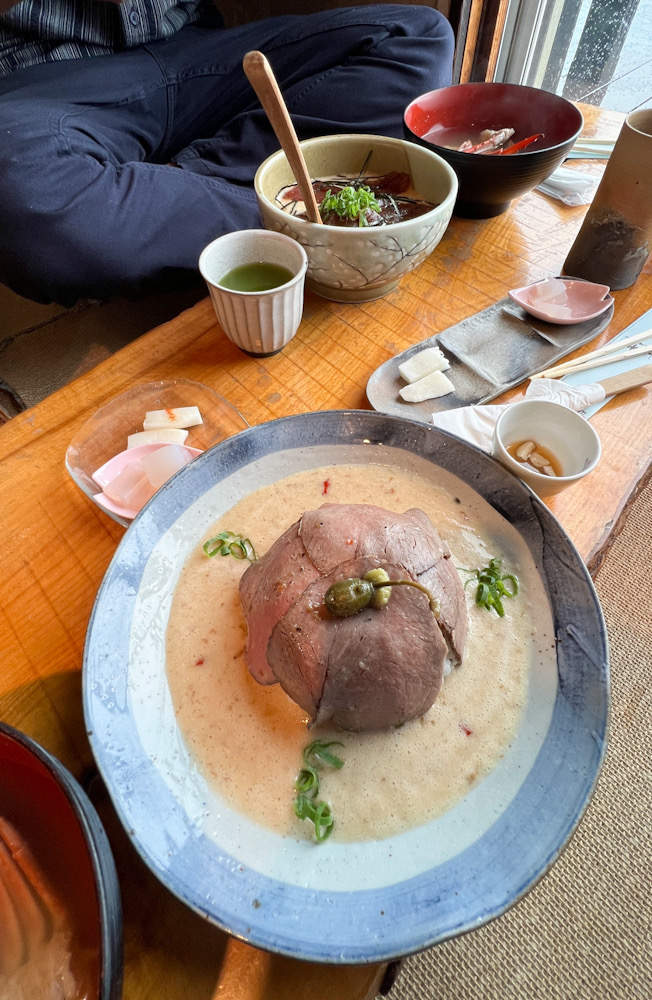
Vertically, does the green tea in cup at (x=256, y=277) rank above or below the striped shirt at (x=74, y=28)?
below

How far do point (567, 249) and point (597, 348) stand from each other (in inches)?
22.1

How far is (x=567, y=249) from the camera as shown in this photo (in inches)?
75.0

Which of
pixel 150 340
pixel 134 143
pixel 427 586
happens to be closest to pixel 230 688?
pixel 427 586

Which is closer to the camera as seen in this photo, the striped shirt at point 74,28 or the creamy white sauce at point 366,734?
the creamy white sauce at point 366,734

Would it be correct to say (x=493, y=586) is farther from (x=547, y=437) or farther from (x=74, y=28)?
(x=74, y=28)

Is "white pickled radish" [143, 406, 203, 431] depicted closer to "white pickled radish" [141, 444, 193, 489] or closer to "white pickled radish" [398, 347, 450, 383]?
"white pickled radish" [141, 444, 193, 489]

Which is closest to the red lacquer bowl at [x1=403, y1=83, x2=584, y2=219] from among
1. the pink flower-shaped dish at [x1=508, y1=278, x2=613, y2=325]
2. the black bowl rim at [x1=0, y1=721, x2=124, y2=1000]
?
the pink flower-shaped dish at [x1=508, y1=278, x2=613, y2=325]

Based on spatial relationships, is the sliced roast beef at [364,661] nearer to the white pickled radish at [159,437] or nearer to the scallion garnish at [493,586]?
the scallion garnish at [493,586]

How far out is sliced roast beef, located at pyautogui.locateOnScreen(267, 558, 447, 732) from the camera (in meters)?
0.89

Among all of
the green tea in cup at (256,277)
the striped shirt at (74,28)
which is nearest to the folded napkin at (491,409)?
the green tea in cup at (256,277)

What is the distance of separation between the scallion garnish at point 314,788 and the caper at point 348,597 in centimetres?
24

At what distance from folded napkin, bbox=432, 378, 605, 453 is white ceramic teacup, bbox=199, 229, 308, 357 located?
51 centimetres

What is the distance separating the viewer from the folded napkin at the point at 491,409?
134 centimetres

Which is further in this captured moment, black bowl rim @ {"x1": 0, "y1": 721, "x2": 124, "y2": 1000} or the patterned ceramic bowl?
the patterned ceramic bowl
